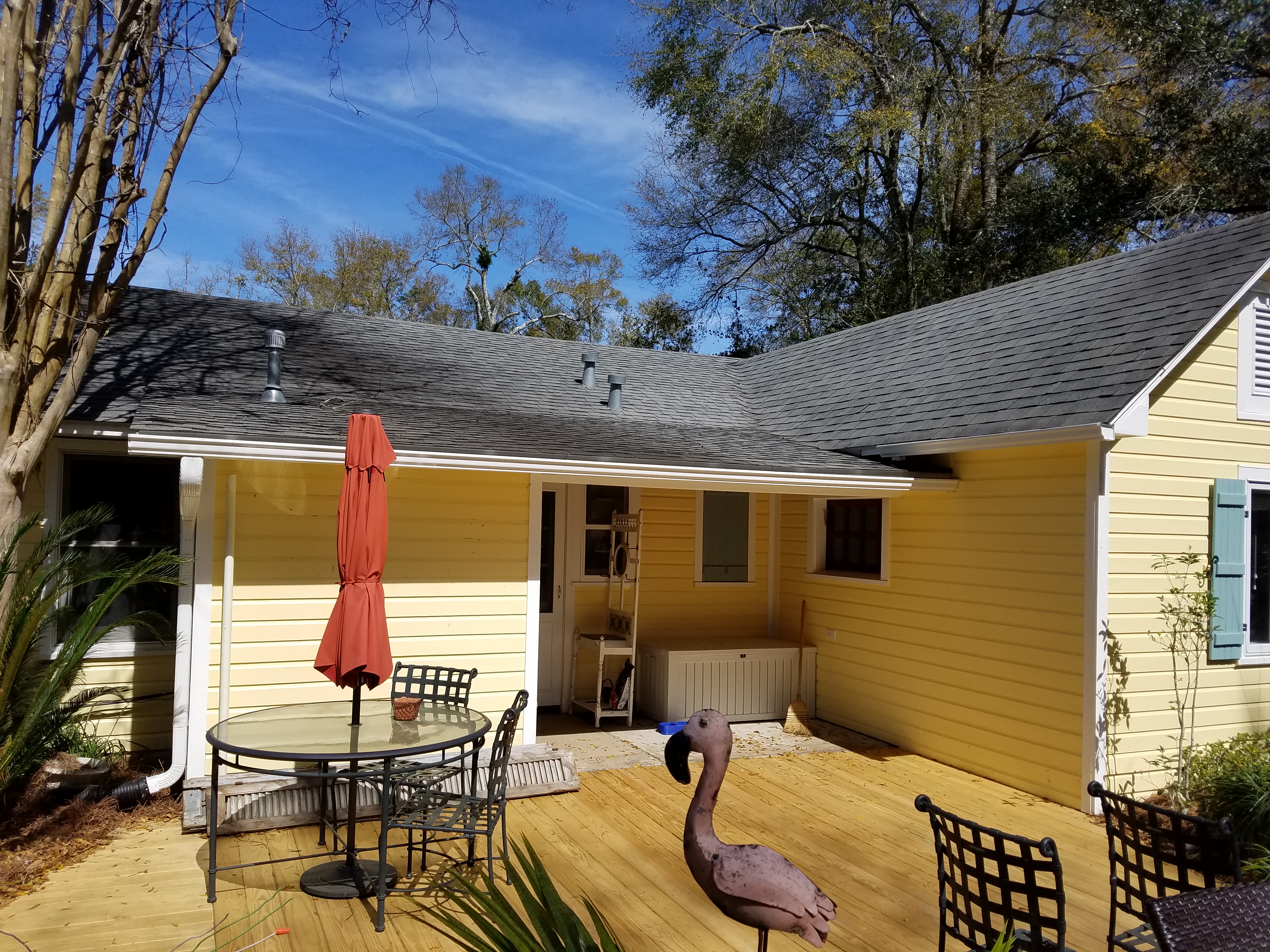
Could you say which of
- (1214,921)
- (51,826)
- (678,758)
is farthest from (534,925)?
(51,826)

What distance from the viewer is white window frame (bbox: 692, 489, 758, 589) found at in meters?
9.45

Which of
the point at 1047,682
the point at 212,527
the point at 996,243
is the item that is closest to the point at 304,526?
the point at 212,527

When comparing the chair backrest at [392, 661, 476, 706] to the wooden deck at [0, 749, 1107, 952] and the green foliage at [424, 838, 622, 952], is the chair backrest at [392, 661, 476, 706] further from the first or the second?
the green foliage at [424, 838, 622, 952]

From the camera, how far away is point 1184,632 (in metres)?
6.55

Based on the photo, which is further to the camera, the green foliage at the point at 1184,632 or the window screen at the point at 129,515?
the window screen at the point at 129,515

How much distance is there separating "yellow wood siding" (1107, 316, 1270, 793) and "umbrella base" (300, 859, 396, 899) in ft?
16.4

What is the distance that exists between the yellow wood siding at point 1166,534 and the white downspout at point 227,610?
6.07 metres

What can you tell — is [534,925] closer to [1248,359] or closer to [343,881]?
[343,881]

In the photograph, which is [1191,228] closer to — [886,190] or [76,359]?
[886,190]

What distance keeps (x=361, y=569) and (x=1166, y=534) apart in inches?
226

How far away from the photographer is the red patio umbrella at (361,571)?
455 cm

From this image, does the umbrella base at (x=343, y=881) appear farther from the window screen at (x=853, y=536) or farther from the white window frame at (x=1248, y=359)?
the white window frame at (x=1248, y=359)

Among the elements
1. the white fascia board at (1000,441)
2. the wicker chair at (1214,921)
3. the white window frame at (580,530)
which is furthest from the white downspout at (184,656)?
the white fascia board at (1000,441)

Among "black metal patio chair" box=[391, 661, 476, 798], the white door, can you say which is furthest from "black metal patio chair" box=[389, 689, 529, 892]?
the white door
